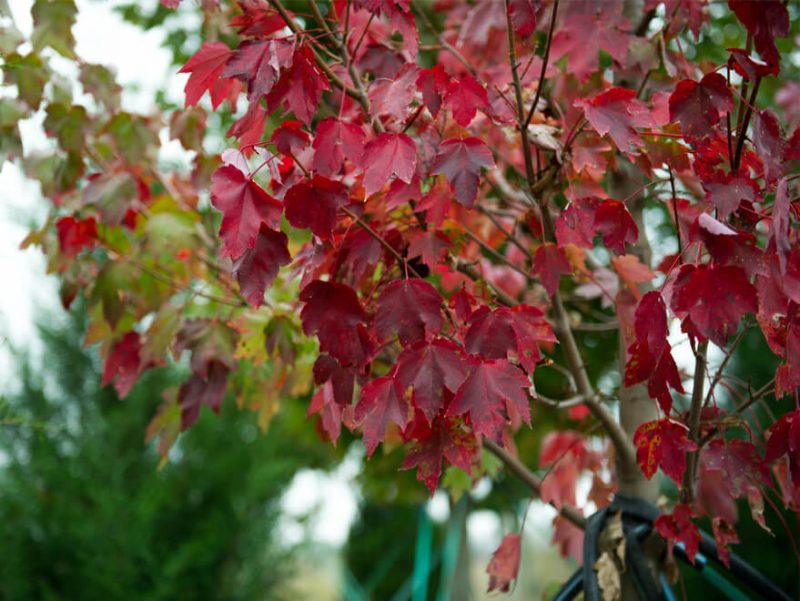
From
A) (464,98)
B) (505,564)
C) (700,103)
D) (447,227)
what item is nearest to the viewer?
(700,103)

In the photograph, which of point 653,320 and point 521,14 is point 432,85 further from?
point 653,320

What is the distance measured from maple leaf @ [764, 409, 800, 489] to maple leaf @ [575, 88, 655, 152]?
15.1 inches

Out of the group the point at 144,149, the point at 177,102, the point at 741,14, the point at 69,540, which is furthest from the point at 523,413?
the point at 69,540

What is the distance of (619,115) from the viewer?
3.22 ft

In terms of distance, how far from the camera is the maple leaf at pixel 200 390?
136 cm

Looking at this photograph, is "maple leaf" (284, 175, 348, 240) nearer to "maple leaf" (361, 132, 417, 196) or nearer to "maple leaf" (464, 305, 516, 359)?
"maple leaf" (361, 132, 417, 196)

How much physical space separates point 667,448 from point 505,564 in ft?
1.51

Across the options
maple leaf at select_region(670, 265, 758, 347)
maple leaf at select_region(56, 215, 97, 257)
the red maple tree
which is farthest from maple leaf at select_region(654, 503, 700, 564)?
maple leaf at select_region(56, 215, 97, 257)

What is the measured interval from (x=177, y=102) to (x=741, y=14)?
249cm

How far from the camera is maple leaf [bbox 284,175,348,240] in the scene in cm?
89

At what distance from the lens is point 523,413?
35.0 inches

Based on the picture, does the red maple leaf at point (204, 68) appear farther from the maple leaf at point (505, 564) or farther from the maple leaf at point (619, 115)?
the maple leaf at point (505, 564)

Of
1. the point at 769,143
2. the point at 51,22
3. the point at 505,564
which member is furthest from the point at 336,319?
the point at 51,22

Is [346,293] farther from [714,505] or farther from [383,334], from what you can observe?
[714,505]
